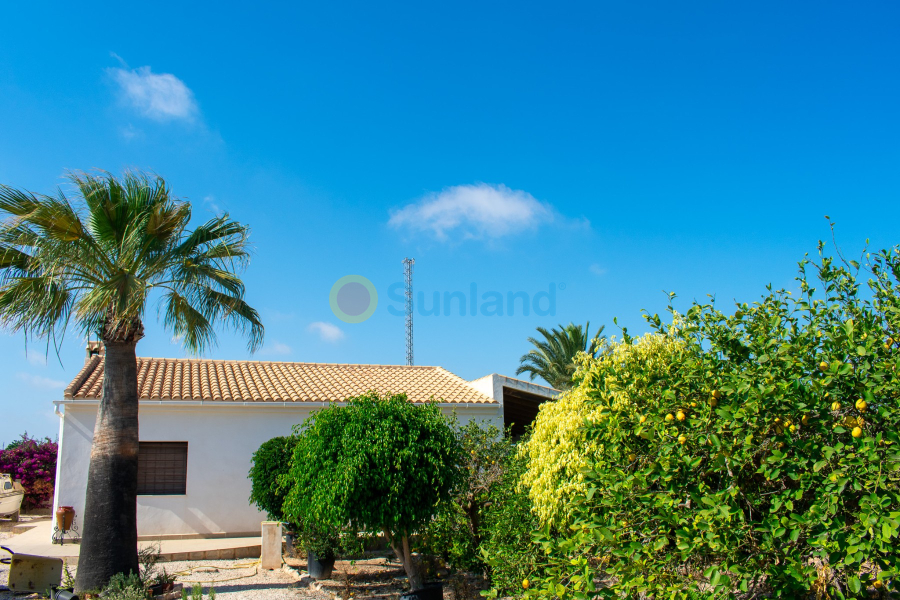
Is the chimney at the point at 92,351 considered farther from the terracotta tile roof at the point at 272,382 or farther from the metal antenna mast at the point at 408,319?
the metal antenna mast at the point at 408,319

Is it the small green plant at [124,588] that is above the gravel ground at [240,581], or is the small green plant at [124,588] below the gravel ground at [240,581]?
above

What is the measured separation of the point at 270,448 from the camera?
12031 mm

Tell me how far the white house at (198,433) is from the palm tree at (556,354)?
30.8 ft

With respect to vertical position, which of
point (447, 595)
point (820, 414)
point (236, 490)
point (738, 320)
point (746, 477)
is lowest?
point (447, 595)

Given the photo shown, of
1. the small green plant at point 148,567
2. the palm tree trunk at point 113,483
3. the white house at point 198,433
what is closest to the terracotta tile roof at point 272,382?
the white house at point 198,433

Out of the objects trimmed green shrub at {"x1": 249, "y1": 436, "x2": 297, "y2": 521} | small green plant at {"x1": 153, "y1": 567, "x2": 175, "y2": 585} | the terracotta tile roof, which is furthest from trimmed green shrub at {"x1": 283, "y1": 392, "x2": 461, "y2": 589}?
the terracotta tile roof

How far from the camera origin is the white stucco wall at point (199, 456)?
1417 centimetres

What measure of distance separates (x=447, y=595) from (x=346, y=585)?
1.68 metres

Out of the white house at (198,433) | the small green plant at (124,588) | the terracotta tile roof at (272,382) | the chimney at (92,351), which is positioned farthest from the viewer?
the chimney at (92,351)

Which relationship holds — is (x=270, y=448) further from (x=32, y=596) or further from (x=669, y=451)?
(x=669, y=451)

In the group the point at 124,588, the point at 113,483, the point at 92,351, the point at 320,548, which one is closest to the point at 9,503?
the point at 92,351

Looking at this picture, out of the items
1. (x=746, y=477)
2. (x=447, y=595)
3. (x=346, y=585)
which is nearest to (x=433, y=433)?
(x=447, y=595)

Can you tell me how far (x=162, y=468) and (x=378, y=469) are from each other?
31.6ft

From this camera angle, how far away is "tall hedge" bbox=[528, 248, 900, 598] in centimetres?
341
